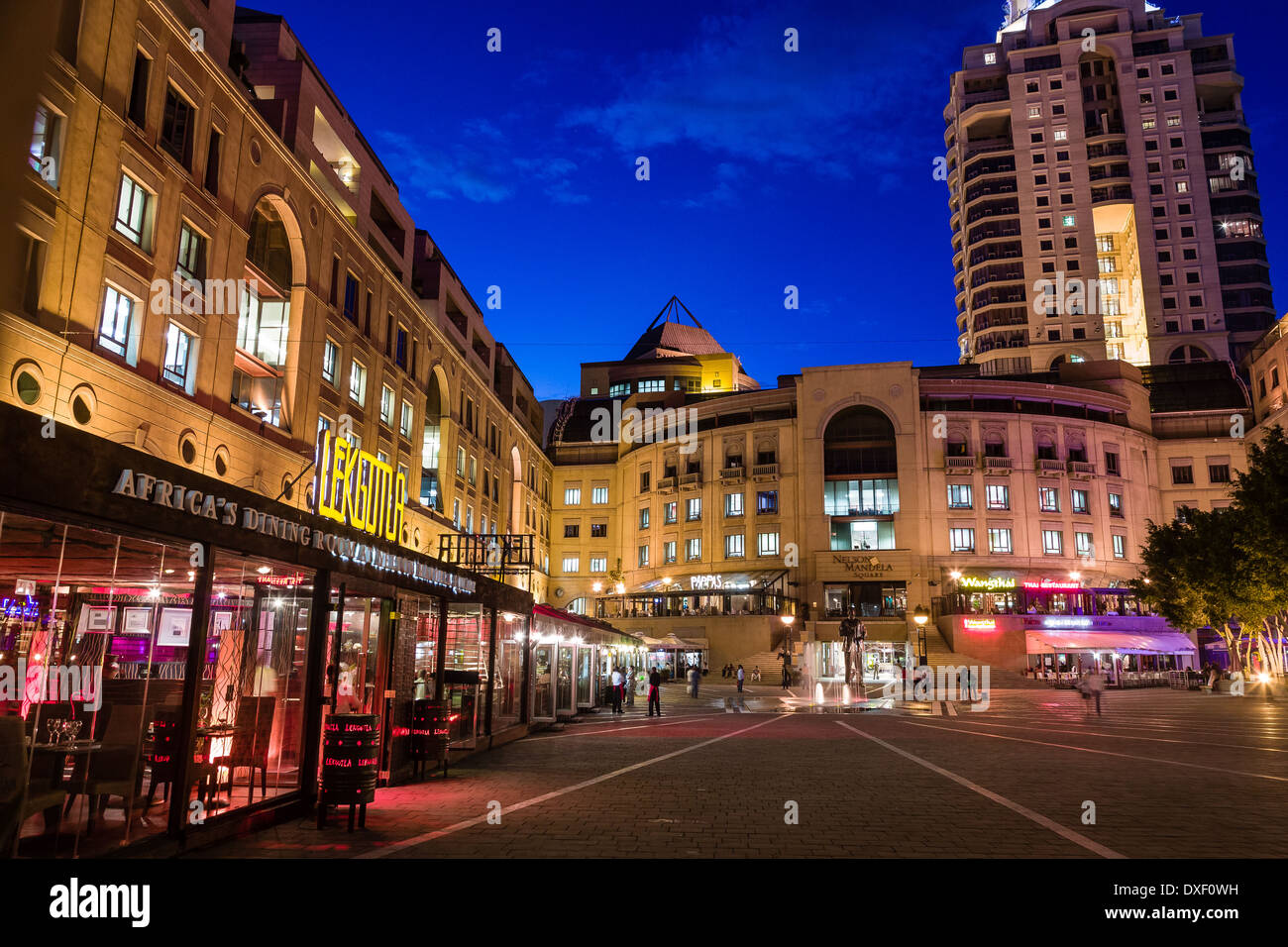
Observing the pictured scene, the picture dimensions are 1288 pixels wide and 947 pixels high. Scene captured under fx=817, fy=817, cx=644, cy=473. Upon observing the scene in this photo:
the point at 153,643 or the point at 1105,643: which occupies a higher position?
the point at 1105,643

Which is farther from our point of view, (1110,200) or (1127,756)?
(1110,200)

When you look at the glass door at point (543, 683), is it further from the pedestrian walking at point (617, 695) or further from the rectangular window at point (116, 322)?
the rectangular window at point (116, 322)

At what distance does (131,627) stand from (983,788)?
1191cm

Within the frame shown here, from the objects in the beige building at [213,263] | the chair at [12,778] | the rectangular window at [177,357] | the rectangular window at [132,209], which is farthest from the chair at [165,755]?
the rectangular window at [132,209]

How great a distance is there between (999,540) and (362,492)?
2102 inches

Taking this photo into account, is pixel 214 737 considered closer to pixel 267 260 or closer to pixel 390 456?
pixel 267 260

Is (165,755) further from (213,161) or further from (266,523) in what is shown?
(213,161)

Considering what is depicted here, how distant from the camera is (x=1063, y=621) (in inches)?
2176

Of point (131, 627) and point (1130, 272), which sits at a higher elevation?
point (1130, 272)

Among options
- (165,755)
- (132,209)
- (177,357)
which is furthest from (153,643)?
(177,357)

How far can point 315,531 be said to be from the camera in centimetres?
1091

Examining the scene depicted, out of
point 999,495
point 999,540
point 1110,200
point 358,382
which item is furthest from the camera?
point 1110,200
